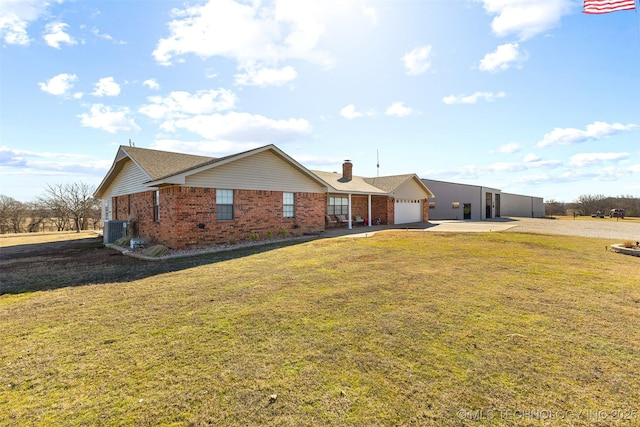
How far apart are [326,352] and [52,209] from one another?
40.0 m

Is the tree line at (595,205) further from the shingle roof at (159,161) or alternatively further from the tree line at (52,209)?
the tree line at (52,209)

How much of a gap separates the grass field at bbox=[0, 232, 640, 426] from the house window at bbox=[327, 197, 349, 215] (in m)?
15.2

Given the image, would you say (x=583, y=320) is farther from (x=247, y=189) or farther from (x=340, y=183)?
(x=340, y=183)

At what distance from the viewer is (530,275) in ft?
22.8

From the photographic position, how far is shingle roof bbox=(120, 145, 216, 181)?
1269 centimetres

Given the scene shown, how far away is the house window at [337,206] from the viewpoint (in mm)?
21812

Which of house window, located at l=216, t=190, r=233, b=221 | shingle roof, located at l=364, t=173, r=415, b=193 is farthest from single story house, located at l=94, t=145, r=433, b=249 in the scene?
shingle roof, located at l=364, t=173, r=415, b=193

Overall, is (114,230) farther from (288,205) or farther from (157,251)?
(288,205)

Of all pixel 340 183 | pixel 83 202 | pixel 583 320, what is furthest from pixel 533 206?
pixel 83 202

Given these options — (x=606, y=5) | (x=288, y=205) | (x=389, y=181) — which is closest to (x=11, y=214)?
(x=288, y=205)

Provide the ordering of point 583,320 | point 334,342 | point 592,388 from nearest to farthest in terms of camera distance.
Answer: point 592,388 < point 334,342 < point 583,320

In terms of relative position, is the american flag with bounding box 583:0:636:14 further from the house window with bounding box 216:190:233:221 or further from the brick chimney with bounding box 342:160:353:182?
the brick chimney with bounding box 342:160:353:182

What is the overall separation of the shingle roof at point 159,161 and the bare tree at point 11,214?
27431 millimetres

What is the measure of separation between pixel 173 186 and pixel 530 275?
1212 cm
